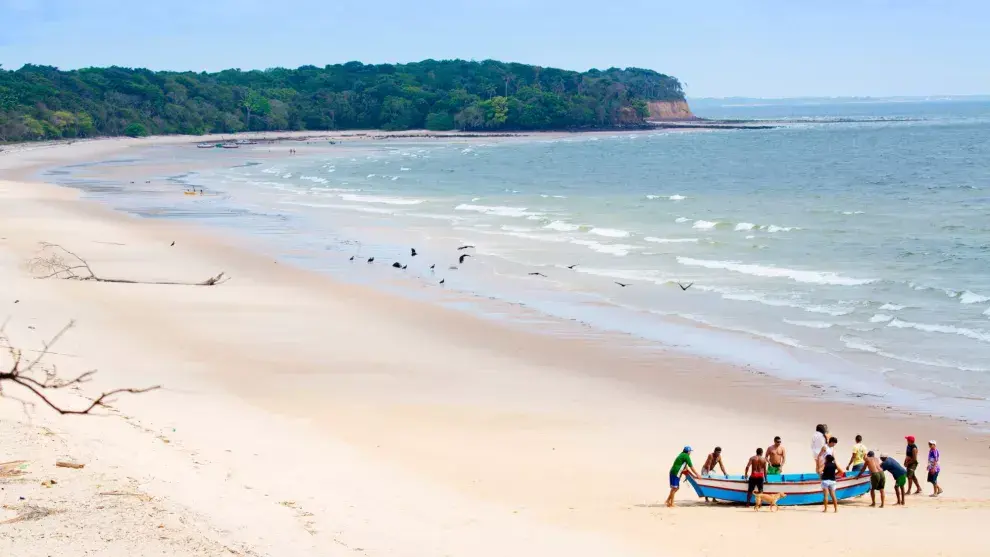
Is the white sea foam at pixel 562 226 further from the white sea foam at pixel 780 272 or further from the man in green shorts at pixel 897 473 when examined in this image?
the man in green shorts at pixel 897 473

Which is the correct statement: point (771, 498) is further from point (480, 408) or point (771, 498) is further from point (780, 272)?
point (780, 272)

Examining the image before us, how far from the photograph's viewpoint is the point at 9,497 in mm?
9156

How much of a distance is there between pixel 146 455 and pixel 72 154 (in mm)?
98386

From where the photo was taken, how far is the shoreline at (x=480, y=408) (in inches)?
442

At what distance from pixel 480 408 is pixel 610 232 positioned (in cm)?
2535

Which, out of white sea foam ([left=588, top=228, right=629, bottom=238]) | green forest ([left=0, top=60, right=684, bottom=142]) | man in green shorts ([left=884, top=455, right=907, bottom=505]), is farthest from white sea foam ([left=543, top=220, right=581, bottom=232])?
green forest ([left=0, top=60, right=684, bottom=142])

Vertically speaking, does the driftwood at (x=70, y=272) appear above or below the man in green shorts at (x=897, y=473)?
above

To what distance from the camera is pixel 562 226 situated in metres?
43.2

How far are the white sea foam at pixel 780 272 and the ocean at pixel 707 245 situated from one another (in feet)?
0.44

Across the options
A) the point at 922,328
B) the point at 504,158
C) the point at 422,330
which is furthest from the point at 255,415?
the point at 504,158

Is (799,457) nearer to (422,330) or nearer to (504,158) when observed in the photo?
(422,330)

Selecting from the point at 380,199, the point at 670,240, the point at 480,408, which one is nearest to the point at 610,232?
the point at 670,240

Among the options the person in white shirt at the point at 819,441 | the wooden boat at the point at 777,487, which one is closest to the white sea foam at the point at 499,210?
the person in white shirt at the point at 819,441

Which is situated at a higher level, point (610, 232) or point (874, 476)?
point (610, 232)
